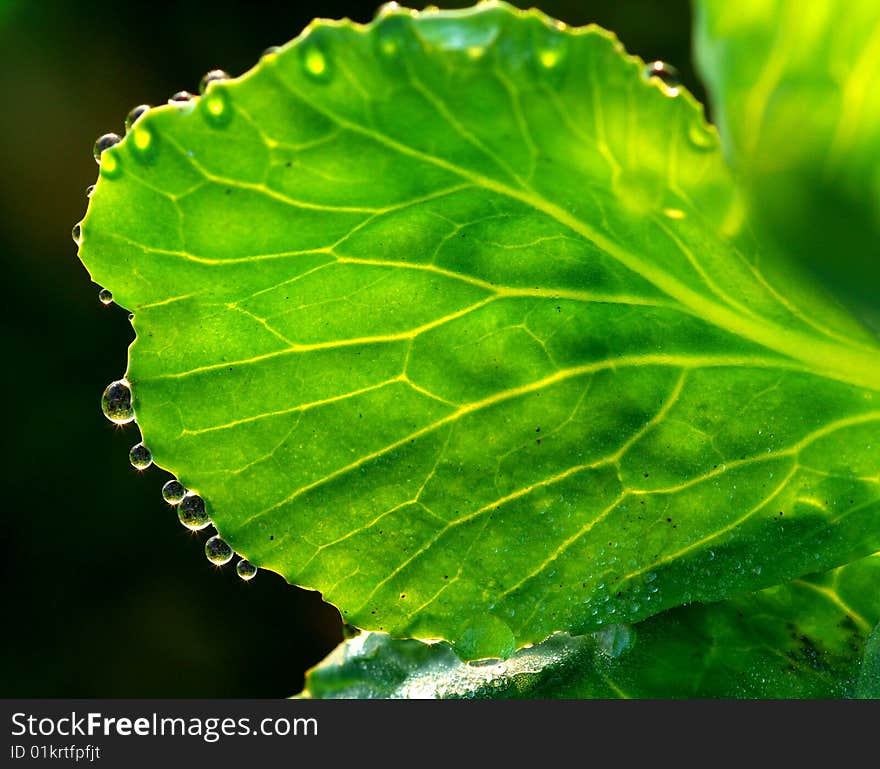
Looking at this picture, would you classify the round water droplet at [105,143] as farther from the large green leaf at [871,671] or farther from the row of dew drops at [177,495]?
the large green leaf at [871,671]

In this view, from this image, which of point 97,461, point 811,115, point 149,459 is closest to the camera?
point 811,115

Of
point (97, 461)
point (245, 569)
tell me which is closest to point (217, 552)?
point (245, 569)

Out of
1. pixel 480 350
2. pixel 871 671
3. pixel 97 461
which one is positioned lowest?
pixel 871 671

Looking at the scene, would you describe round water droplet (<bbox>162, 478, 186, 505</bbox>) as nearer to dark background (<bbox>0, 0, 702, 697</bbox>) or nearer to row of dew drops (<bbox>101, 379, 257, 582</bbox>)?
row of dew drops (<bbox>101, 379, 257, 582</bbox>)

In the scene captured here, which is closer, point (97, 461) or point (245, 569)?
point (245, 569)

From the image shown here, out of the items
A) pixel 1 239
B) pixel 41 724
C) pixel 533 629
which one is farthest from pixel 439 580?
pixel 1 239

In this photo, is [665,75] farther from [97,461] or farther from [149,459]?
[97,461]

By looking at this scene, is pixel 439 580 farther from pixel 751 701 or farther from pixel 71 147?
pixel 71 147

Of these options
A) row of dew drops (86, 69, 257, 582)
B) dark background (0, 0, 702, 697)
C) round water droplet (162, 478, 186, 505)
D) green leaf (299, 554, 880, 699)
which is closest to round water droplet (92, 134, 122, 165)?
row of dew drops (86, 69, 257, 582)
